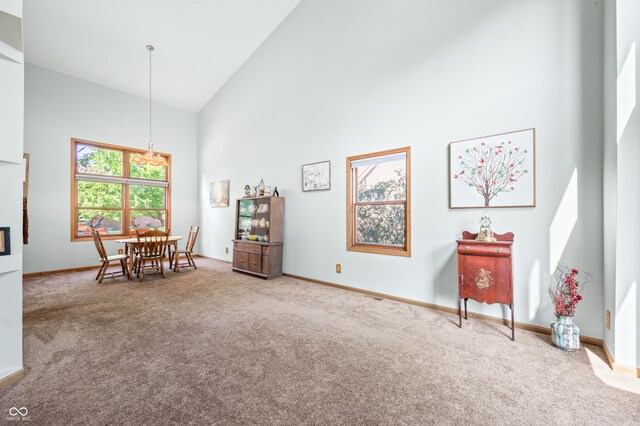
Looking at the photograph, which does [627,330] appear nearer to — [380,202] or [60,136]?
[380,202]

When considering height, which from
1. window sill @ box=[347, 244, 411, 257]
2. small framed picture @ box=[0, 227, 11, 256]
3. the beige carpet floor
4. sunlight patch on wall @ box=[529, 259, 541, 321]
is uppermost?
small framed picture @ box=[0, 227, 11, 256]

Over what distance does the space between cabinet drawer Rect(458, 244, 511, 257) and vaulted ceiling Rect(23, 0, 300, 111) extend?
16.2 feet

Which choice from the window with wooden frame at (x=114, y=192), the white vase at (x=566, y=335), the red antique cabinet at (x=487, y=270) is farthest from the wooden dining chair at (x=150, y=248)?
the white vase at (x=566, y=335)

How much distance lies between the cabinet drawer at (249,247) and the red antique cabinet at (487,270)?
339cm

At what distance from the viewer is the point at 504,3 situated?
2.89 metres

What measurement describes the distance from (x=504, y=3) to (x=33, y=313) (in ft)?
20.2

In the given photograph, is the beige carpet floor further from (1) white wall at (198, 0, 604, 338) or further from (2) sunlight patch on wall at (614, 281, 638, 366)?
(1) white wall at (198, 0, 604, 338)

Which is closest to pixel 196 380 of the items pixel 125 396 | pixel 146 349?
pixel 125 396

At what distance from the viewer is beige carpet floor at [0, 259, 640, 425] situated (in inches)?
61.8

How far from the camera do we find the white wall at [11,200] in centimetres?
187

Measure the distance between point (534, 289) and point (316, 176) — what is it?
3.19m

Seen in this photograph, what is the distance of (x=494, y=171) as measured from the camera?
2939mm

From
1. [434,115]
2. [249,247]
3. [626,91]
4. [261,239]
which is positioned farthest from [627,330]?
[249,247]

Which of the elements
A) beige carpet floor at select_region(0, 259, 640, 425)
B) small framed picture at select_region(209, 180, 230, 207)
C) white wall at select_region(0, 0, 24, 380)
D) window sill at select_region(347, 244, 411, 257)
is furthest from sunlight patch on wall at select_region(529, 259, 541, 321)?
small framed picture at select_region(209, 180, 230, 207)
